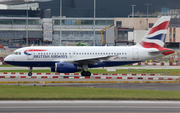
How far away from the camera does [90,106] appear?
61.2ft

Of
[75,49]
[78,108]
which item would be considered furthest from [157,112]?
[75,49]

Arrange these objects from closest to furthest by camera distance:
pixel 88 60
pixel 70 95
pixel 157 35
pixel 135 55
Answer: pixel 70 95 < pixel 88 60 < pixel 135 55 < pixel 157 35

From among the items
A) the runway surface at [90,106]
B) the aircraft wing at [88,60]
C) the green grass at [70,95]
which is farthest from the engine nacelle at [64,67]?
the runway surface at [90,106]

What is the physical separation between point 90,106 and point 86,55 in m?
20.1

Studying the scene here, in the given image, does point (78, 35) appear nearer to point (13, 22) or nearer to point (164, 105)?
point (13, 22)

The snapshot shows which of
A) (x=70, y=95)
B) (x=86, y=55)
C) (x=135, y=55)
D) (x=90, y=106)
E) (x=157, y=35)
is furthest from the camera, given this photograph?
(x=157, y=35)

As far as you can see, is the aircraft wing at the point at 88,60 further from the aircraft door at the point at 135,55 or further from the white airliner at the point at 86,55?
the aircraft door at the point at 135,55

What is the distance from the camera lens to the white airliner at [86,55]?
36459 mm

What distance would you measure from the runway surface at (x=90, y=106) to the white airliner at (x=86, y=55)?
15.6 m

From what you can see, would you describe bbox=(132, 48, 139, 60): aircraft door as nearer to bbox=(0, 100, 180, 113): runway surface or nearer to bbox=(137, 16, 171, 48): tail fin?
bbox=(137, 16, 171, 48): tail fin

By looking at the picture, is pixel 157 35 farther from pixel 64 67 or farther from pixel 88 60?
pixel 64 67

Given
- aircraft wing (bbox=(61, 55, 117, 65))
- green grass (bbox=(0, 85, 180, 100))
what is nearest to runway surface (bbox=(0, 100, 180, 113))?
green grass (bbox=(0, 85, 180, 100))

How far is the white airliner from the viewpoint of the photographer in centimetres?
3646

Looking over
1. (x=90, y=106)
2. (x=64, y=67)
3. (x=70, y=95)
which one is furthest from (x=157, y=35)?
(x=90, y=106)
